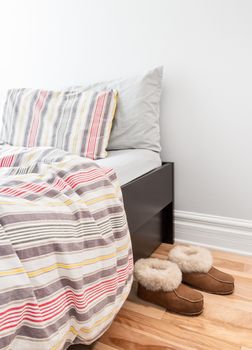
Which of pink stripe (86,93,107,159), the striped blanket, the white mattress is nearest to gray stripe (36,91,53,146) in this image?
pink stripe (86,93,107,159)

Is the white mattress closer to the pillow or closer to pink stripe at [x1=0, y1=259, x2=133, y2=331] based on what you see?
the pillow

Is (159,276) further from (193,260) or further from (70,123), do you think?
(70,123)

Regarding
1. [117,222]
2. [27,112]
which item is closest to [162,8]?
[27,112]

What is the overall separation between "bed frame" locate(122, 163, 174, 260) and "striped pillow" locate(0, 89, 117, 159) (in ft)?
0.85

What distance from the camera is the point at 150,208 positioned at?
146 cm

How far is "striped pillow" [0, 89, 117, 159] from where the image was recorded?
151 cm

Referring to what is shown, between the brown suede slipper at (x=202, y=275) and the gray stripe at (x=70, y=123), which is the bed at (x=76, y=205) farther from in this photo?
the brown suede slipper at (x=202, y=275)

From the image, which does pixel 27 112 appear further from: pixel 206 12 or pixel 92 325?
pixel 92 325

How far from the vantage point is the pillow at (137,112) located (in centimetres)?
159

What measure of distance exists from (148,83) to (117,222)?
0.83 metres

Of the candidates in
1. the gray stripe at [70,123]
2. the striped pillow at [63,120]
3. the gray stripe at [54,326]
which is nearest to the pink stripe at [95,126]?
the striped pillow at [63,120]

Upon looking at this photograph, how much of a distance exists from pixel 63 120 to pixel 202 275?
952mm

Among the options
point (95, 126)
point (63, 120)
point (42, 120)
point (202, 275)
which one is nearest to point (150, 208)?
point (202, 275)

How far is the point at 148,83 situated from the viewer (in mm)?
1588
